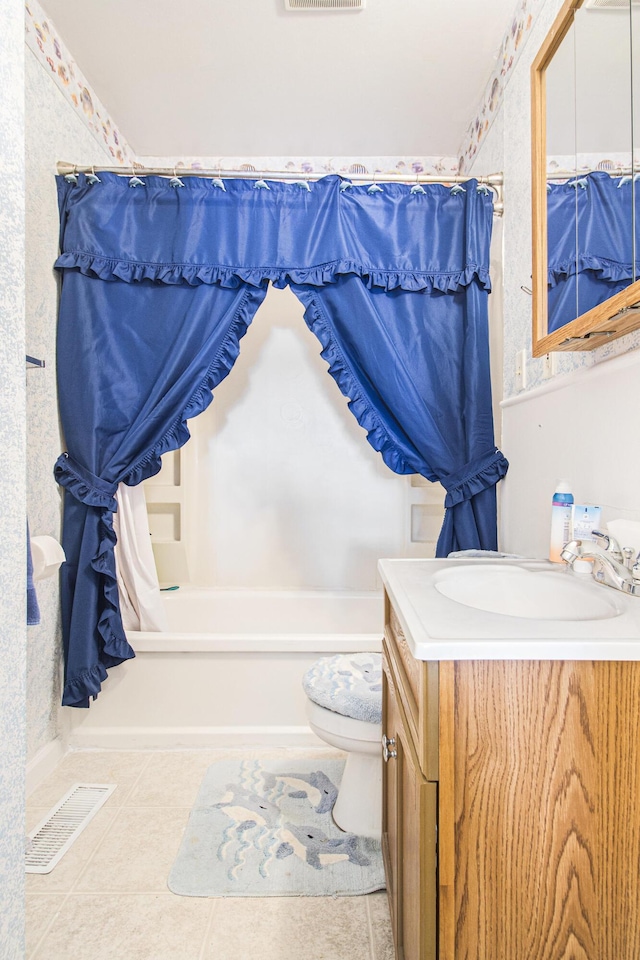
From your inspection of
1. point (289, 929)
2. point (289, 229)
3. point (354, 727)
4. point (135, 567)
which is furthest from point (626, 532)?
point (135, 567)

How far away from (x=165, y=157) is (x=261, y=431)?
4.87 feet

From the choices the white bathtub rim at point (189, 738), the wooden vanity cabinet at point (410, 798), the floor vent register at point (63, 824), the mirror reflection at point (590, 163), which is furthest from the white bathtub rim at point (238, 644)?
the mirror reflection at point (590, 163)

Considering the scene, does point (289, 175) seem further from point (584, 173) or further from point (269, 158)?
point (584, 173)

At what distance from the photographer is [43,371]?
2021 mm

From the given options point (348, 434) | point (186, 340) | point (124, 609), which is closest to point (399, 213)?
point (186, 340)

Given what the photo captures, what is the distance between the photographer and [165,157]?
2.83 metres

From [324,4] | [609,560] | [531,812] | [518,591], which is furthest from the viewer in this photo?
[324,4]

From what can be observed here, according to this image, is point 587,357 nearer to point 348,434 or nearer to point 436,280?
point 436,280

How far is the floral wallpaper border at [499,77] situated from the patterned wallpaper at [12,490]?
1.69m

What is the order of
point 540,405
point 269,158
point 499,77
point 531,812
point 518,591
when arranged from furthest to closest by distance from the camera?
1. point 269,158
2. point 499,77
3. point 540,405
4. point 518,591
5. point 531,812

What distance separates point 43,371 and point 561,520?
1.82m

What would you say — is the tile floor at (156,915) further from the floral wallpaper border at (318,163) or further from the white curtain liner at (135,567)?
the floral wallpaper border at (318,163)

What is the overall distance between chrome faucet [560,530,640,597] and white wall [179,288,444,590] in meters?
1.83

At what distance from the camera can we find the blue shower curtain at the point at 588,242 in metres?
1.08
